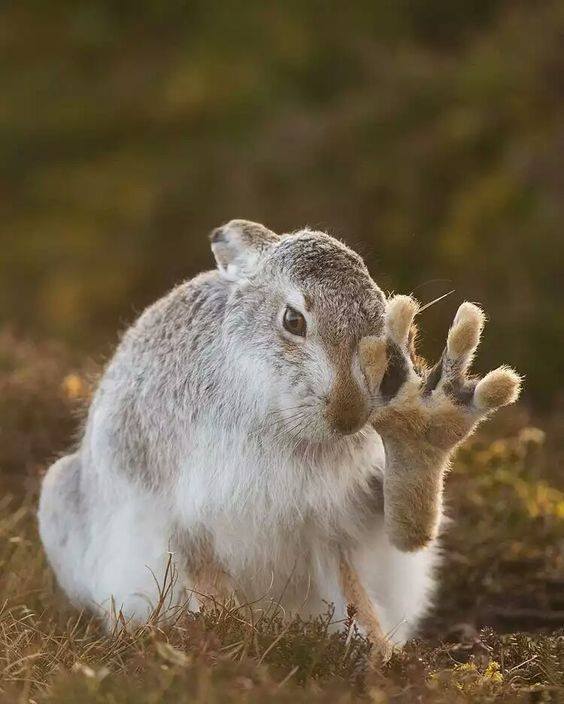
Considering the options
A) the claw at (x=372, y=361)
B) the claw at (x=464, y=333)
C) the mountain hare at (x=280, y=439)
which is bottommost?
the mountain hare at (x=280, y=439)

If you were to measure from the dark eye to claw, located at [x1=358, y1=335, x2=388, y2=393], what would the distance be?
10.1 inches

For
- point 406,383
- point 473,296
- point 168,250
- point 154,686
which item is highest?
point 406,383

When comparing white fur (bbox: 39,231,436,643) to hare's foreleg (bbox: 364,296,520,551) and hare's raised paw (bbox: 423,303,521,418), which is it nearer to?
hare's foreleg (bbox: 364,296,520,551)

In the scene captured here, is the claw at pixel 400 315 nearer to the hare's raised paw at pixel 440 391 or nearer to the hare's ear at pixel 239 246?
the hare's raised paw at pixel 440 391

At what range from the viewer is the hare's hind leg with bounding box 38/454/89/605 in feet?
18.3

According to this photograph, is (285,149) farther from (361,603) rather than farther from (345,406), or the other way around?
(345,406)

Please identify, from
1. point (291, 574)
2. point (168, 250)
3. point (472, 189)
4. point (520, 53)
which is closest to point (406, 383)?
point (291, 574)

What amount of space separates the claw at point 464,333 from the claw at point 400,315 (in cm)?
15

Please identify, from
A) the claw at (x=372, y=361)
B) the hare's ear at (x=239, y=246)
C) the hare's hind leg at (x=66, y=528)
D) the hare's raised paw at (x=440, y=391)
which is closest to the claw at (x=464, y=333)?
the hare's raised paw at (x=440, y=391)

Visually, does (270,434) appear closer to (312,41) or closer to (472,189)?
(472,189)

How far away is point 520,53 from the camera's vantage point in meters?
11.7

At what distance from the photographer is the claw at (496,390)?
414 centimetres

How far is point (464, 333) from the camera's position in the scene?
4.22 m

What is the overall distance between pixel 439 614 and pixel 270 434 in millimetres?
2017
